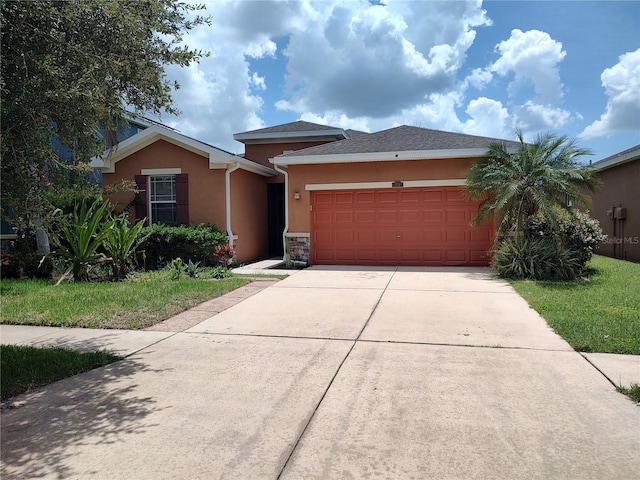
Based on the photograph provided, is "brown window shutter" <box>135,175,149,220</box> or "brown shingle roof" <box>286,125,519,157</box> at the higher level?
"brown shingle roof" <box>286,125,519,157</box>

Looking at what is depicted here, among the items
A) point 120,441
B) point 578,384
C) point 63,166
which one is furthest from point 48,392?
point 578,384

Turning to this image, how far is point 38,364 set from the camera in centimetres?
500

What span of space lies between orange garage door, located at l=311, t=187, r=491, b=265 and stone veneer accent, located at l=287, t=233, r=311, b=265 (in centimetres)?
21

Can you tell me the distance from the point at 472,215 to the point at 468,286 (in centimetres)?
371

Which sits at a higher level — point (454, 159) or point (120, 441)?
point (454, 159)

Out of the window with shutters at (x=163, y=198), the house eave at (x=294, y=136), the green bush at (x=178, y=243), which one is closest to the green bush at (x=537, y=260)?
the green bush at (x=178, y=243)

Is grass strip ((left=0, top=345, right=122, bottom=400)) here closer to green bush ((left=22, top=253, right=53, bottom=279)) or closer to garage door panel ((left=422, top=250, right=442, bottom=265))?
green bush ((left=22, top=253, right=53, bottom=279))

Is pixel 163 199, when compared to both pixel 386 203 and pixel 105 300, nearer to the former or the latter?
pixel 105 300

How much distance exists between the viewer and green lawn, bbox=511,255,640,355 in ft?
18.4

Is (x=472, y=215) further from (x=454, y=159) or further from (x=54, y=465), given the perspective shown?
(x=54, y=465)

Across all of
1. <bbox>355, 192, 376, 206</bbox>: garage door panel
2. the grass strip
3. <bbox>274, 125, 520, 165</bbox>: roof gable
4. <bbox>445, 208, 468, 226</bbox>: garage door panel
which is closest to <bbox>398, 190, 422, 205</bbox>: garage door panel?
<bbox>355, 192, 376, 206</bbox>: garage door panel

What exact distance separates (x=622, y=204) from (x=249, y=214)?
12.0 meters

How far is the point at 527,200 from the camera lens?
1109 centimetres

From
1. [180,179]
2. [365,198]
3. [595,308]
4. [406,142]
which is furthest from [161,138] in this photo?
[595,308]
